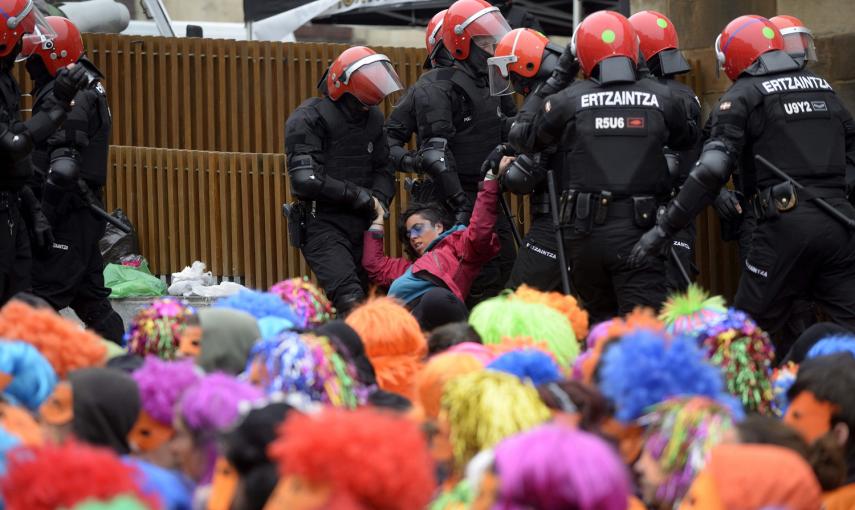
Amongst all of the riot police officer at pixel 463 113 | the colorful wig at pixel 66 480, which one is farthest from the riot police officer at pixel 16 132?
the colorful wig at pixel 66 480

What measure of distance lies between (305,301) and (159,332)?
2.78ft

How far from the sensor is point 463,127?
9.58m

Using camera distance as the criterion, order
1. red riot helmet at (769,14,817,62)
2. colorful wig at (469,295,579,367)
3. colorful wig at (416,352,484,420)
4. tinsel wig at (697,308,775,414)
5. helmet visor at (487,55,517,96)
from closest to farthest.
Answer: colorful wig at (416,352,484,420), tinsel wig at (697,308,775,414), colorful wig at (469,295,579,367), helmet visor at (487,55,517,96), red riot helmet at (769,14,817,62)

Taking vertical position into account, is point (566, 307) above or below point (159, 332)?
below

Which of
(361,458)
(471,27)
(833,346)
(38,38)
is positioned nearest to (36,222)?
(38,38)

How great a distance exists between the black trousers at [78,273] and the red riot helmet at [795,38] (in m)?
4.34

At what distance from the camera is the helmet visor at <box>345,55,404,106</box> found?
909 centimetres

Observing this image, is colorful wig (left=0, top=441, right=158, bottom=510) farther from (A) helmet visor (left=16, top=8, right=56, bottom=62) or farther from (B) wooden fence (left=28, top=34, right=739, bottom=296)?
(B) wooden fence (left=28, top=34, right=739, bottom=296)

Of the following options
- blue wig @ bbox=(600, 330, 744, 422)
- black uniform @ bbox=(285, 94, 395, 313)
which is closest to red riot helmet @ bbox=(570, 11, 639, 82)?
black uniform @ bbox=(285, 94, 395, 313)

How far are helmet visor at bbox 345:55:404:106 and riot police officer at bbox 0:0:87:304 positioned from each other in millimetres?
1727

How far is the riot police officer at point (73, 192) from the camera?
29.7ft

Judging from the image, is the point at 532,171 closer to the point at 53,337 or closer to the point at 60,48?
the point at 60,48

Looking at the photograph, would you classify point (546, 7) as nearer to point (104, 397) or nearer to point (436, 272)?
point (436, 272)

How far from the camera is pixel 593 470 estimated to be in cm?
282
